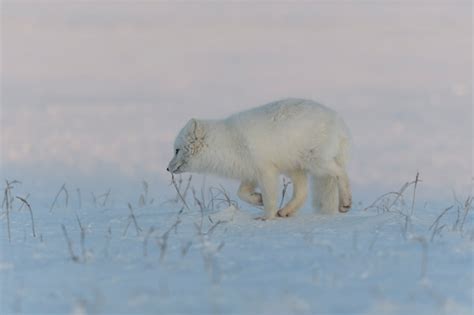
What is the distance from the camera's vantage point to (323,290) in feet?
13.1

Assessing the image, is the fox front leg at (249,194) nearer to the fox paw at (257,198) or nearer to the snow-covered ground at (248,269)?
the fox paw at (257,198)

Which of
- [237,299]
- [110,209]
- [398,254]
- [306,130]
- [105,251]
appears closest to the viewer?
[237,299]

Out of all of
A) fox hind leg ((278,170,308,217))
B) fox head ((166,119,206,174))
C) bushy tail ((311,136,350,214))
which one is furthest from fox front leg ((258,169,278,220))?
fox head ((166,119,206,174))

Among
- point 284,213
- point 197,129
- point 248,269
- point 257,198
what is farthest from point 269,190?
point 248,269

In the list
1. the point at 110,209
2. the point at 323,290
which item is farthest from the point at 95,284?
the point at 110,209

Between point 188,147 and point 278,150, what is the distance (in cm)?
99

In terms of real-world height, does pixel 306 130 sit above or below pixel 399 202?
above

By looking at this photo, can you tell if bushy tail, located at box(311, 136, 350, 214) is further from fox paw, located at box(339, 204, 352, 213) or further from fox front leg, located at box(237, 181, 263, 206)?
fox front leg, located at box(237, 181, 263, 206)

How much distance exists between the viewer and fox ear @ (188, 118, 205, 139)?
7578 millimetres

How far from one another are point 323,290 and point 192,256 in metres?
1.12

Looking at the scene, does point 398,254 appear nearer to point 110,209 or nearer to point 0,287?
point 0,287

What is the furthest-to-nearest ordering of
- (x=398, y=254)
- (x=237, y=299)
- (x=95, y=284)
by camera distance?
(x=398, y=254), (x=95, y=284), (x=237, y=299)

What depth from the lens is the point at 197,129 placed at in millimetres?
7582

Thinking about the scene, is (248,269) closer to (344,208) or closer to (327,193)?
(344,208)
